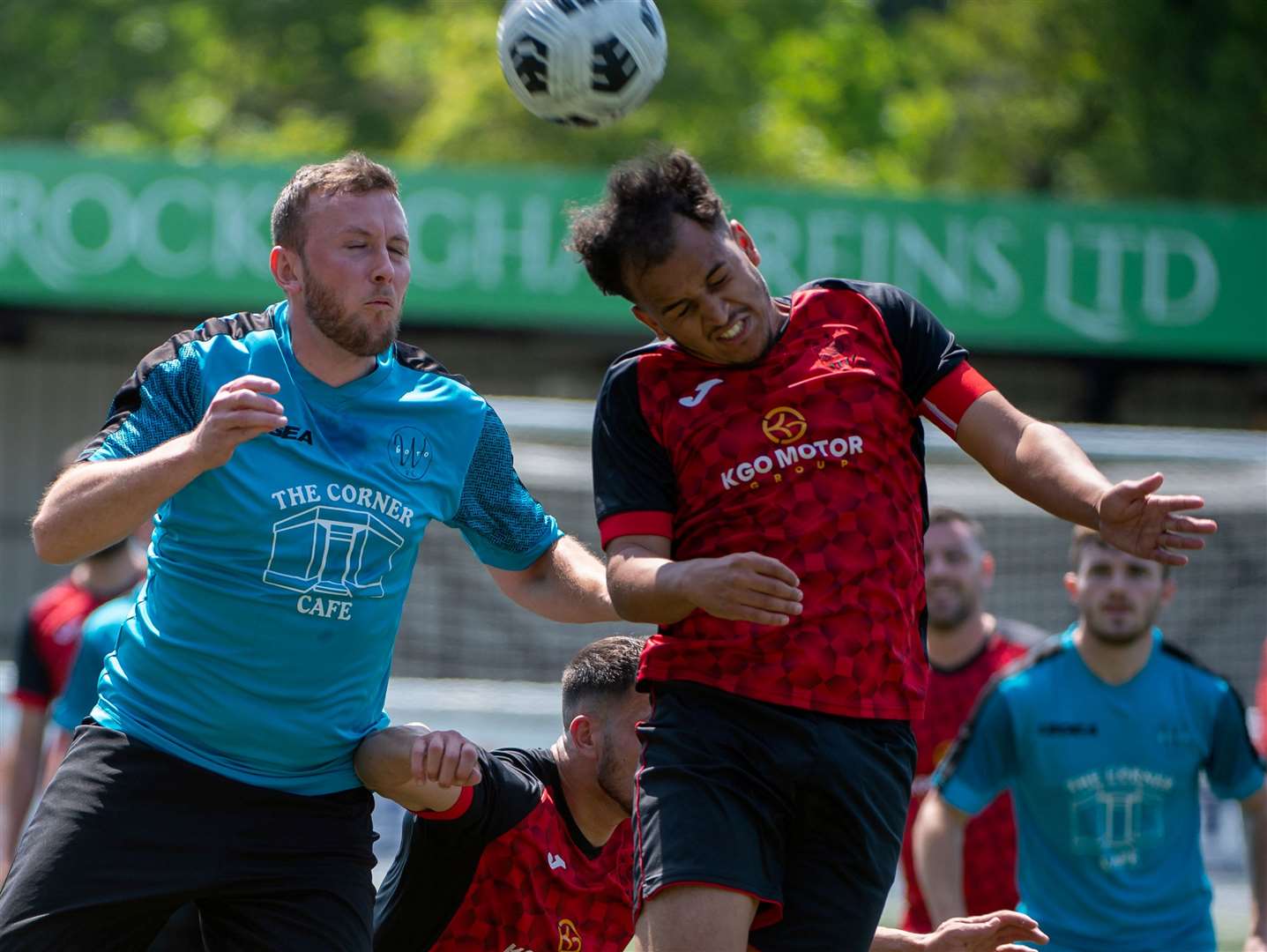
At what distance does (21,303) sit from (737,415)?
45.6 feet

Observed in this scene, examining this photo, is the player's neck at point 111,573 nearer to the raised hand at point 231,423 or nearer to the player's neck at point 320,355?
the player's neck at point 320,355

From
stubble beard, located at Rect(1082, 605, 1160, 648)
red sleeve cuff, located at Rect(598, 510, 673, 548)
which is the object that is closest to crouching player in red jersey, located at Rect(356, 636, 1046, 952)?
red sleeve cuff, located at Rect(598, 510, 673, 548)

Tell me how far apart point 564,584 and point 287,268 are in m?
0.94

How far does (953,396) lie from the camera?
364 centimetres

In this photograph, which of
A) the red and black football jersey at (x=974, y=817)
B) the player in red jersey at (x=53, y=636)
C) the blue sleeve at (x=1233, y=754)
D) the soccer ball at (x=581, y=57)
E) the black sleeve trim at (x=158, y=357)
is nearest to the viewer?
the black sleeve trim at (x=158, y=357)

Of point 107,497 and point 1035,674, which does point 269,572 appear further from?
point 1035,674

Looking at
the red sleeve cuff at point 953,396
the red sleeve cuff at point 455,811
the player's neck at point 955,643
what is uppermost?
the red sleeve cuff at point 953,396

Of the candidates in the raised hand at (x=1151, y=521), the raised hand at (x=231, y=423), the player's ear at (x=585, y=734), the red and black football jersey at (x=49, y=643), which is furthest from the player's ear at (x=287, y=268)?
the red and black football jersey at (x=49, y=643)

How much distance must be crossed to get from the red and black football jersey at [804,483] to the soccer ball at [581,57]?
102cm

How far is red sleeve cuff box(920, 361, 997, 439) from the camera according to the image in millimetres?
3633

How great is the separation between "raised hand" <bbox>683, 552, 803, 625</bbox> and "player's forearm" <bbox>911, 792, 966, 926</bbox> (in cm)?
296

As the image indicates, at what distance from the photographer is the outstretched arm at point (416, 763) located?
11.9ft

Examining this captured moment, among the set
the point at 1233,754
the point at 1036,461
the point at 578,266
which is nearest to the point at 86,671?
the point at 1036,461

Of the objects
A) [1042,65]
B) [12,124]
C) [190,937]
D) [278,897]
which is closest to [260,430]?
[278,897]
